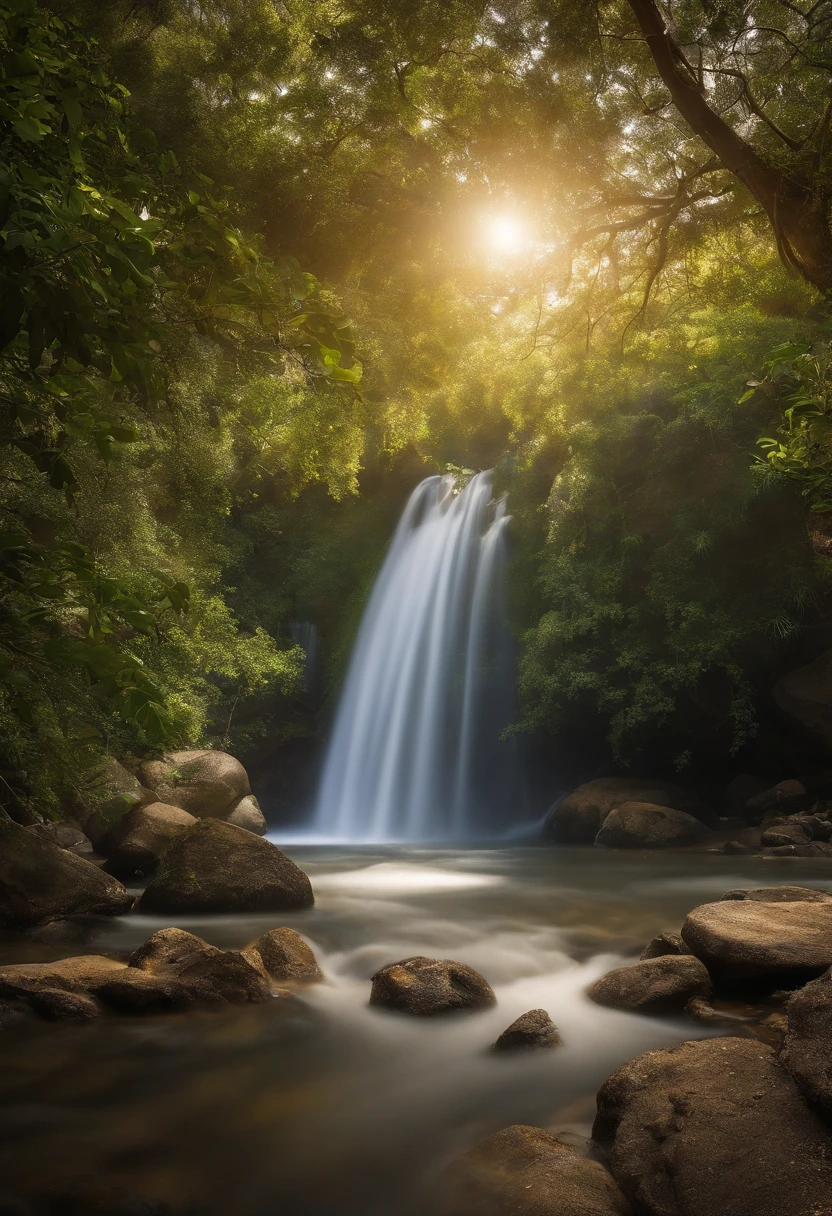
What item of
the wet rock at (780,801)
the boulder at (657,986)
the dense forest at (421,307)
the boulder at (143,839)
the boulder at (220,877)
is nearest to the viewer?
the dense forest at (421,307)

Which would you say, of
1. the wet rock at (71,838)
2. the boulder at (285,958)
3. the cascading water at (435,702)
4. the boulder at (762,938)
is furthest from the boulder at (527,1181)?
the cascading water at (435,702)

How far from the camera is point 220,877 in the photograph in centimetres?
756

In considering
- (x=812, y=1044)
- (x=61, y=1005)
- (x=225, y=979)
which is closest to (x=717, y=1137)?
(x=812, y=1044)

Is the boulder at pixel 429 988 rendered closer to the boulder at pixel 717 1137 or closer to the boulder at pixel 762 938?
the boulder at pixel 762 938

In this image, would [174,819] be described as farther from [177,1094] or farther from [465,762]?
[465,762]

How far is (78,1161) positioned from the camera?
3135mm

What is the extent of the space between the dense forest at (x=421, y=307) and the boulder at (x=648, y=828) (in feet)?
4.54

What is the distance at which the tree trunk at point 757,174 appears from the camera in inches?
179

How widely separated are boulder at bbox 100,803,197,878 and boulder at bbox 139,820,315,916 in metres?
2.40

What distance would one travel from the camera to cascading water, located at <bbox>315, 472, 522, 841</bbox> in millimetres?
20719

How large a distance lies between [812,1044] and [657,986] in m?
2.19

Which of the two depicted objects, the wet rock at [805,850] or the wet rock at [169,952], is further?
the wet rock at [805,850]

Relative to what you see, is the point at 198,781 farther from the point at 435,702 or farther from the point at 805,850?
the point at 805,850

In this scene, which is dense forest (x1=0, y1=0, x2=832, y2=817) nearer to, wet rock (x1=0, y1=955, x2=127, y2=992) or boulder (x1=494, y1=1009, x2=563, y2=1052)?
wet rock (x1=0, y1=955, x2=127, y2=992)
